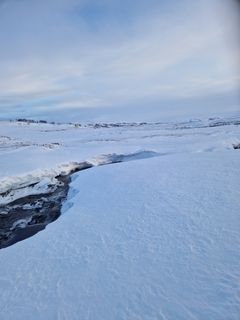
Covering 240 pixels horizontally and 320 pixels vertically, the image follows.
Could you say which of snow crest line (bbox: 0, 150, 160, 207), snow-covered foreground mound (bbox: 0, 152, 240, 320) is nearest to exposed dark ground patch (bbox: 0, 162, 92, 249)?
snow crest line (bbox: 0, 150, 160, 207)

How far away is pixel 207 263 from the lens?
15.2 feet

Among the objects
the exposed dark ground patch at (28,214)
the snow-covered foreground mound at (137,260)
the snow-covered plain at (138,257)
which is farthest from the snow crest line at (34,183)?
the snow-covered foreground mound at (137,260)

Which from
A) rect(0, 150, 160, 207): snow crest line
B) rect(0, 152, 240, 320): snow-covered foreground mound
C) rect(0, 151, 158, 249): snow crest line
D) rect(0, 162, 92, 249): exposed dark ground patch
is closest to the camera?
rect(0, 152, 240, 320): snow-covered foreground mound

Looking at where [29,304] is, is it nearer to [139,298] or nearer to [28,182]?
[139,298]

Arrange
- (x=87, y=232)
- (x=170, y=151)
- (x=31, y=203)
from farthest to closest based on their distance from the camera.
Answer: (x=170, y=151), (x=31, y=203), (x=87, y=232)

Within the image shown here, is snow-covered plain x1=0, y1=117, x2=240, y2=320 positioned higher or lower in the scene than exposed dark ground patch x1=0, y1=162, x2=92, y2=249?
higher

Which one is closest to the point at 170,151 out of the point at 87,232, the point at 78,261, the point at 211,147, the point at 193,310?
the point at 211,147

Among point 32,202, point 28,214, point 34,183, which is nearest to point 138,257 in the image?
point 28,214

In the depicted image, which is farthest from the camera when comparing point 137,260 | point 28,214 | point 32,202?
point 32,202

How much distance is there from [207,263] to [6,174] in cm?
1158

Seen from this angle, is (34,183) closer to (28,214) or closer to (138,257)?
(28,214)

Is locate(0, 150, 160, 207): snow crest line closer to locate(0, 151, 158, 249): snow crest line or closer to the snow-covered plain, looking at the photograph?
locate(0, 151, 158, 249): snow crest line

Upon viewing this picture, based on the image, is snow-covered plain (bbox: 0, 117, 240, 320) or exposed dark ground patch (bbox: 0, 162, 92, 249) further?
exposed dark ground patch (bbox: 0, 162, 92, 249)

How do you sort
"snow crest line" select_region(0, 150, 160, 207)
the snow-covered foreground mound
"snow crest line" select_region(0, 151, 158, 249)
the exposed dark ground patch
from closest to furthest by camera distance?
the snow-covered foreground mound → the exposed dark ground patch → "snow crest line" select_region(0, 151, 158, 249) → "snow crest line" select_region(0, 150, 160, 207)
